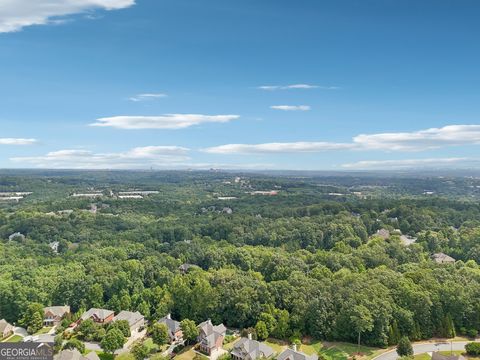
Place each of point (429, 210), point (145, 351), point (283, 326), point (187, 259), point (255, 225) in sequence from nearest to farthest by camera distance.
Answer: point (145, 351)
point (283, 326)
point (187, 259)
point (255, 225)
point (429, 210)

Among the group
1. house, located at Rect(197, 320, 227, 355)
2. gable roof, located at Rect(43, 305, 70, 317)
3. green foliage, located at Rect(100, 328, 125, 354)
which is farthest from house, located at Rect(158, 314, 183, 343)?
gable roof, located at Rect(43, 305, 70, 317)

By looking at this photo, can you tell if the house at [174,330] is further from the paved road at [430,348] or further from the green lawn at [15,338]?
the paved road at [430,348]

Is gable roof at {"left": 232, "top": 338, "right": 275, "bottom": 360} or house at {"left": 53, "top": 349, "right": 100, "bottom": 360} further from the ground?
house at {"left": 53, "top": 349, "right": 100, "bottom": 360}

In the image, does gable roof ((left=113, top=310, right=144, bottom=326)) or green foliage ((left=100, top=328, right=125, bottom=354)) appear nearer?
green foliage ((left=100, top=328, right=125, bottom=354))

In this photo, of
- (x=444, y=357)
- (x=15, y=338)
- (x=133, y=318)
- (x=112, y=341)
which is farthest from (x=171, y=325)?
(x=444, y=357)

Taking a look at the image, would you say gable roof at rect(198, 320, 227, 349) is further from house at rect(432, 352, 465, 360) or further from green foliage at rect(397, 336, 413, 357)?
house at rect(432, 352, 465, 360)

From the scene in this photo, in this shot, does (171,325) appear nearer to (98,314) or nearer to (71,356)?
(98,314)

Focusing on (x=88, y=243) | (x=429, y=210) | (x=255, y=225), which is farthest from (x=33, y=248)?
(x=429, y=210)

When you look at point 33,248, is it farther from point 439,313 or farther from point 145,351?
point 439,313
